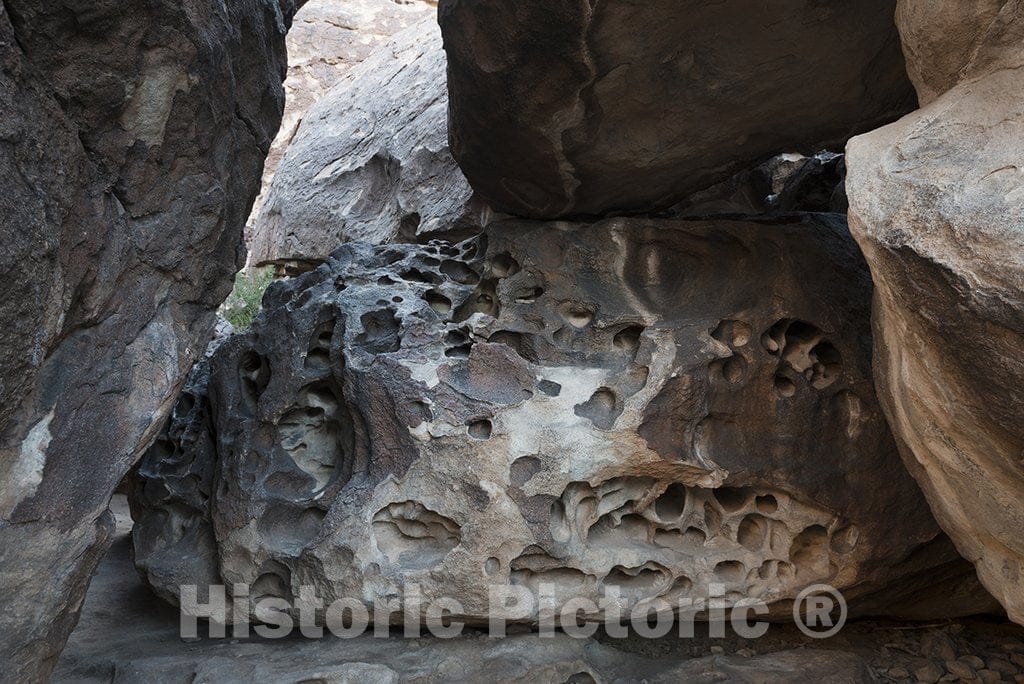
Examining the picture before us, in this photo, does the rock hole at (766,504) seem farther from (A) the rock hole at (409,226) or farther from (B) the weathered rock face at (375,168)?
(A) the rock hole at (409,226)

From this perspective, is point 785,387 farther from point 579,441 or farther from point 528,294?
point 528,294

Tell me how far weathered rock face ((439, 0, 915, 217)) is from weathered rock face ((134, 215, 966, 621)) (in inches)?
8.2

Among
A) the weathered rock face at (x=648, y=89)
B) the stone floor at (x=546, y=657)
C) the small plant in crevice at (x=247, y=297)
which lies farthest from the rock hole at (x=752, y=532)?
the small plant in crevice at (x=247, y=297)

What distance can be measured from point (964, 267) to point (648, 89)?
3.70 feet

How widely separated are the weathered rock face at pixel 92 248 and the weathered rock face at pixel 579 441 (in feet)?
1.63

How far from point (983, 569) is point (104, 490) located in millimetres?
1886

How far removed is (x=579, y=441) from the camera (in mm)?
2414

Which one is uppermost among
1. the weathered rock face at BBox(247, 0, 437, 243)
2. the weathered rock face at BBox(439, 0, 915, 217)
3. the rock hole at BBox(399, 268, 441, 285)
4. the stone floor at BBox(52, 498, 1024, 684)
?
the weathered rock face at BBox(247, 0, 437, 243)

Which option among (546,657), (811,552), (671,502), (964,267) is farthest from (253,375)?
(964,267)

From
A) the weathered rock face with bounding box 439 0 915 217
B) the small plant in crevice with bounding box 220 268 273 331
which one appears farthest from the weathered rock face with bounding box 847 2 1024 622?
the small plant in crevice with bounding box 220 268 273 331

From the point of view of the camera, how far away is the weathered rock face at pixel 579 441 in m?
2.40

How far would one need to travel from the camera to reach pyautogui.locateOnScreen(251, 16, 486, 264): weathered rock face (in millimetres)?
4062

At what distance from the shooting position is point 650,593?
2.47 metres

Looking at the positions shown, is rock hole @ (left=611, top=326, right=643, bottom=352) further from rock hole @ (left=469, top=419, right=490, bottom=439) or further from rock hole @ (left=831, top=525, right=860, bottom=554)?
rock hole @ (left=831, top=525, right=860, bottom=554)
